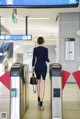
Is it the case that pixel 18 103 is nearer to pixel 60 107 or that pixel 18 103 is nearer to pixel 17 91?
pixel 17 91

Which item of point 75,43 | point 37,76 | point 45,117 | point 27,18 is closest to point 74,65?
point 75,43

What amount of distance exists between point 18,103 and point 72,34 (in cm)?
815

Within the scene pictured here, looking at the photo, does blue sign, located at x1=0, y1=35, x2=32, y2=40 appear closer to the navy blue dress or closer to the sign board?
the sign board

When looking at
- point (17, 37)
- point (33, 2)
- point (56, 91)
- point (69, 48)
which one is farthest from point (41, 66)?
point (17, 37)

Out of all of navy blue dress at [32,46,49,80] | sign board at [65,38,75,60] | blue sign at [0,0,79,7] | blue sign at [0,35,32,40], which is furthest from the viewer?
blue sign at [0,35,32,40]

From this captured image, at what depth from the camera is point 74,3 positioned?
535 cm

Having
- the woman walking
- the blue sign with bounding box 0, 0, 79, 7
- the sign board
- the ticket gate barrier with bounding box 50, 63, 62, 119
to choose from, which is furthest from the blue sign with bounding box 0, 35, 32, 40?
the ticket gate barrier with bounding box 50, 63, 62, 119

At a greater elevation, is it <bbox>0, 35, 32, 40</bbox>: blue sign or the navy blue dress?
<bbox>0, 35, 32, 40</bbox>: blue sign

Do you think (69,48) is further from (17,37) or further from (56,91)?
(56,91)

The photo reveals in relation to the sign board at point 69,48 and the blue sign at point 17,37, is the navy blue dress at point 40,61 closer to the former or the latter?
the sign board at point 69,48

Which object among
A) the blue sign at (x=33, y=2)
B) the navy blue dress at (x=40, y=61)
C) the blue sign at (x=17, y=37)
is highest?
the blue sign at (x=33, y=2)

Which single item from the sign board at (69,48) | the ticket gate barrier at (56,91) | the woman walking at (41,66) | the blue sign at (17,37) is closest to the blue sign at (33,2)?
the ticket gate barrier at (56,91)

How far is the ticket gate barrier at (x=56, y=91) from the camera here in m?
5.39

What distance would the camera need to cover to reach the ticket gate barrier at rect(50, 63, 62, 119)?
5387 millimetres
